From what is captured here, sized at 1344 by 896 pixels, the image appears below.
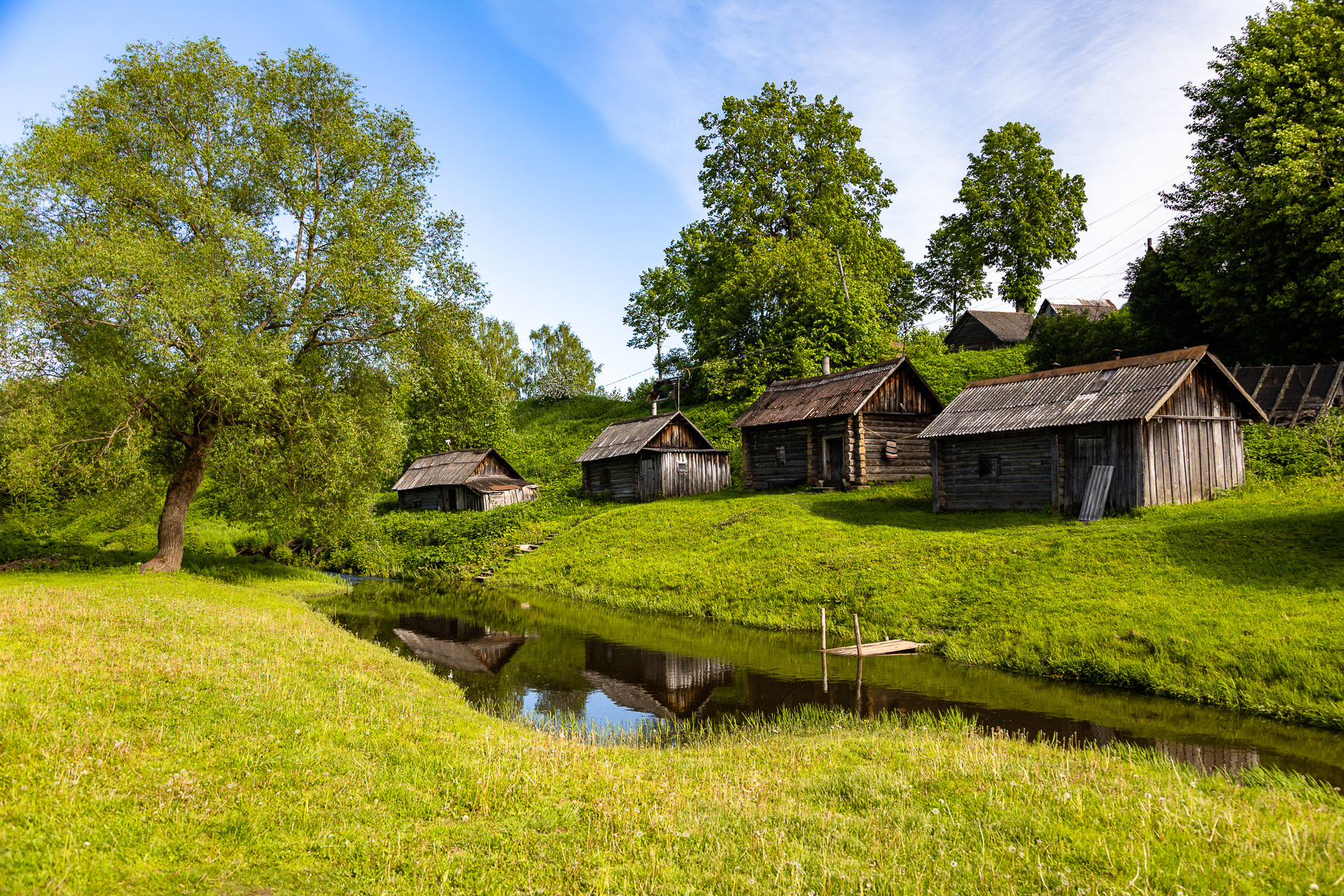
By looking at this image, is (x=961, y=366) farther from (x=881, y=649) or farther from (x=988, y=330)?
(x=881, y=649)

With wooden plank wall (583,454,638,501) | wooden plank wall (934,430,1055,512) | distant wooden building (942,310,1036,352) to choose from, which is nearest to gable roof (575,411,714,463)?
wooden plank wall (583,454,638,501)

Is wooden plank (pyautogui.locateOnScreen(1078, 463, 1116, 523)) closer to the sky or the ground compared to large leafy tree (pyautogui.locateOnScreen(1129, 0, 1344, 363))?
→ closer to the ground

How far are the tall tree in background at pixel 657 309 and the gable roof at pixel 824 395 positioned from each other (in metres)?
21.4

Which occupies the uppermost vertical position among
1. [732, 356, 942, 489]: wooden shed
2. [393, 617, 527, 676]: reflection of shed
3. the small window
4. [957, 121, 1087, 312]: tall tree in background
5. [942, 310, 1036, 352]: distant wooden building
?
[957, 121, 1087, 312]: tall tree in background

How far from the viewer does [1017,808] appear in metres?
7.85

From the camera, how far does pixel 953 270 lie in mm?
64250

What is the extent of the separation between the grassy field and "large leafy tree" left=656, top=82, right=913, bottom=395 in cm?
4326

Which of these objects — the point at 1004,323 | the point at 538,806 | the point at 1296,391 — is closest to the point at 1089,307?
the point at 1004,323

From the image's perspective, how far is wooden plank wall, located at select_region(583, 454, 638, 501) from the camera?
43344 millimetres

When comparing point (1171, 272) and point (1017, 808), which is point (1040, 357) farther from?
point (1017, 808)

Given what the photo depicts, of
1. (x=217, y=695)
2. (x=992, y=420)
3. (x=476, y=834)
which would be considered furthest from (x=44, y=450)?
(x=992, y=420)

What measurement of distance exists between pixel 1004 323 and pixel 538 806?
63045mm

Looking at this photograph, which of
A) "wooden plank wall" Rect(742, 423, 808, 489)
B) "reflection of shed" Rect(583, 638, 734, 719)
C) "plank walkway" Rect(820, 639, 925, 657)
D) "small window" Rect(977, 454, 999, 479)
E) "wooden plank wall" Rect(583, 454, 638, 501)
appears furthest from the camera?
"wooden plank wall" Rect(583, 454, 638, 501)

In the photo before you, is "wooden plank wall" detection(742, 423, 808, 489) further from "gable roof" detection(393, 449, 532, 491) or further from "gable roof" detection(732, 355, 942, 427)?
"gable roof" detection(393, 449, 532, 491)
